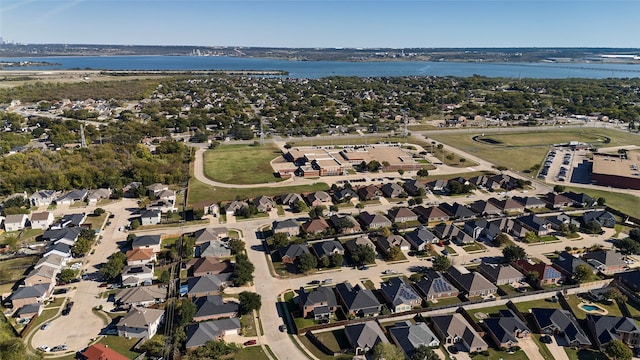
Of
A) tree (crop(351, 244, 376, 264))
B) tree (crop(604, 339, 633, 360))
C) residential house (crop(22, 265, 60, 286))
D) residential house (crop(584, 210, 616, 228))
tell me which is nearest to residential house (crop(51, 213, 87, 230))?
residential house (crop(22, 265, 60, 286))

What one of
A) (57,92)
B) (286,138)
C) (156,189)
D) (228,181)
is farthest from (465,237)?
(57,92)

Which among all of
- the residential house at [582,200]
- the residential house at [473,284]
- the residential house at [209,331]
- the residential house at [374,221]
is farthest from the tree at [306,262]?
the residential house at [582,200]

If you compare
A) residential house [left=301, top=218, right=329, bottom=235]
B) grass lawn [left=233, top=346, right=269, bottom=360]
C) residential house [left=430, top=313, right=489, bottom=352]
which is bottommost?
grass lawn [left=233, top=346, right=269, bottom=360]

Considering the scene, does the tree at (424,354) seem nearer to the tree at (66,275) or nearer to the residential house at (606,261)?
the residential house at (606,261)

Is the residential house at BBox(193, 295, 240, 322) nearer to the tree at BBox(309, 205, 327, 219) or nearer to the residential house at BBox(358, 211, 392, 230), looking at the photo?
the tree at BBox(309, 205, 327, 219)

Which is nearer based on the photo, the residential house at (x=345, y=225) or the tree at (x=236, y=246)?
the tree at (x=236, y=246)

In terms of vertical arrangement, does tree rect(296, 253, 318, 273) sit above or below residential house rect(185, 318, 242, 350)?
above

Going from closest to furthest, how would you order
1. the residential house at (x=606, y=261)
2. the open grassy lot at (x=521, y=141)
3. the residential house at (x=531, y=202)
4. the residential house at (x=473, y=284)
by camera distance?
the residential house at (x=473, y=284) < the residential house at (x=606, y=261) < the residential house at (x=531, y=202) < the open grassy lot at (x=521, y=141)
